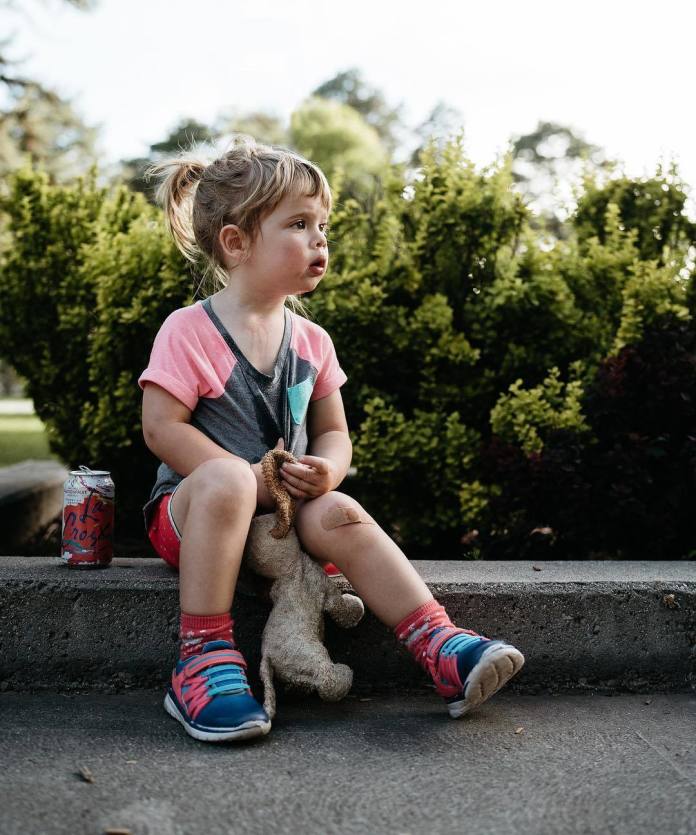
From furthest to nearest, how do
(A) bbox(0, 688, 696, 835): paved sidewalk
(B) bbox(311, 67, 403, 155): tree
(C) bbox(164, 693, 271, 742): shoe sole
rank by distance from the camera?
(B) bbox(311, 67, 403, 155): tree → (C) bbox(164, 693, 271, 742): shoe sole → (A) bbox(0, 688, 696, 835): paved sidewalk

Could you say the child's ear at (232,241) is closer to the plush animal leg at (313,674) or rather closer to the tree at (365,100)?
the plush animal leg at (313,674)

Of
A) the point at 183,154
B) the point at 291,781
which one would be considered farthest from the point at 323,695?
the point at 183,154

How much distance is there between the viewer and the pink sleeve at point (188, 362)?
7.61 ft

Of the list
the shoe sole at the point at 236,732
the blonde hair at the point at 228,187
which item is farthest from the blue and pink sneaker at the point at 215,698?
the blonde hair at the point at 228,187

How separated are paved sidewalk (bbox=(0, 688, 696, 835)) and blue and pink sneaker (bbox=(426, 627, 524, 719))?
3.5 inches

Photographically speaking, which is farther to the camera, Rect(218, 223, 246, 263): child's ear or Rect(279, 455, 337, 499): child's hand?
Rect(218, 223, 246, 263): child's ear

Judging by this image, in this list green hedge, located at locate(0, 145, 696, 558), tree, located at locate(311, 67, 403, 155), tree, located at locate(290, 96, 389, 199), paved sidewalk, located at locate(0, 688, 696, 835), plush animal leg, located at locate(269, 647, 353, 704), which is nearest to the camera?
paved sidewalk, located at locate(0, 688, 696, 835)

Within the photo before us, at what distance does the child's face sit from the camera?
2.43 metres

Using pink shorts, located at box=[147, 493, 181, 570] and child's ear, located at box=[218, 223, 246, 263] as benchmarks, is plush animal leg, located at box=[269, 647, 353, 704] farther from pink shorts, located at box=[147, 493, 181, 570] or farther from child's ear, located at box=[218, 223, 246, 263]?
child's ear, located at box=[218, 223, 246, 263]

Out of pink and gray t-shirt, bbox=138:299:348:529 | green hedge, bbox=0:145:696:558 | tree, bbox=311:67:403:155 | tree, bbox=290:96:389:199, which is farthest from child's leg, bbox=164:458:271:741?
tree, bbox=311:67:403:155

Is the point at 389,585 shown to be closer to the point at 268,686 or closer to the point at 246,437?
the point at 268,686

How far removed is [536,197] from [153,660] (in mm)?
2516

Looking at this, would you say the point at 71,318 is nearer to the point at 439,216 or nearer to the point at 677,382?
the point at 439,216

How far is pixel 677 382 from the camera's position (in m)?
3.12
